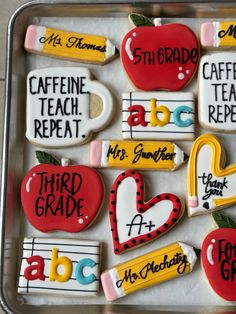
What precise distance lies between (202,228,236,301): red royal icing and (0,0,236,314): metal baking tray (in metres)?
0.02

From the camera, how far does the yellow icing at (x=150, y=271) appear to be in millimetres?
817

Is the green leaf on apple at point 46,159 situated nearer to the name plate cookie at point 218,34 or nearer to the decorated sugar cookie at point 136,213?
the decorated sugar cookie at point 136,213

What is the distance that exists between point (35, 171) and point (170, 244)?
236 millimetres

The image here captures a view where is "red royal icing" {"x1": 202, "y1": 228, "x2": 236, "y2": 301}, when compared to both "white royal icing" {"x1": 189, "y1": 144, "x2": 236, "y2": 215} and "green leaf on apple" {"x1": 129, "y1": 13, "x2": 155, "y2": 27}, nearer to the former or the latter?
"white royal icing" {"x1": 189, "y1": 144, "x2": 236, "y2": 215}

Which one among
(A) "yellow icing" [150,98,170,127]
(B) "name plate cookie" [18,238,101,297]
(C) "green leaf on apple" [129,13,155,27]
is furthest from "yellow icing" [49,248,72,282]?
(C) "green leaf on apple" [129,13,155,27]

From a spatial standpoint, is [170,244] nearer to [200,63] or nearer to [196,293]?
[196,293]

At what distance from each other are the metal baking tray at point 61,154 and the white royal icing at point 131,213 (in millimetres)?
27

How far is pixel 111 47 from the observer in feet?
2.91

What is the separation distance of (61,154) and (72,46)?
0.57ft

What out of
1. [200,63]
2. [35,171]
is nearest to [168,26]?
[200,63]

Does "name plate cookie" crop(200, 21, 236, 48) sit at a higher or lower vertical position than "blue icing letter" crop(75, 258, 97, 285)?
→ higher

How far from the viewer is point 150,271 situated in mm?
821

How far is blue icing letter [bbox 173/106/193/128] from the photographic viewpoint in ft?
2.80

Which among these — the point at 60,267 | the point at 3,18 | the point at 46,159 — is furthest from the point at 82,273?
the point at 3,18
